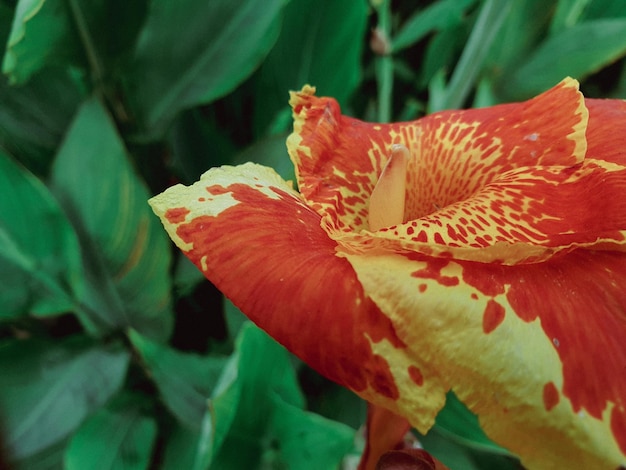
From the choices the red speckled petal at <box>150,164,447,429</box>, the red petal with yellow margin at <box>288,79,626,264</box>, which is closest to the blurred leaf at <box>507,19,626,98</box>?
the red petal with yellow margin at <box>288,79,626,264</box>

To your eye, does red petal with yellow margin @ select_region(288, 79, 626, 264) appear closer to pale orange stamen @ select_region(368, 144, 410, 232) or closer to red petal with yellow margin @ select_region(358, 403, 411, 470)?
pale orange stamen @ select_region(368, 144, 410, 232)

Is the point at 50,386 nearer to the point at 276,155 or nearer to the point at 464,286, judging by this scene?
the point at 276,155

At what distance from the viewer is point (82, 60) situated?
64 cm

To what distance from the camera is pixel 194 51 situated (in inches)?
26.1

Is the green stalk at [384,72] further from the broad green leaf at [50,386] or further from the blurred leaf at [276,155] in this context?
the broad green leaf at [50,386]

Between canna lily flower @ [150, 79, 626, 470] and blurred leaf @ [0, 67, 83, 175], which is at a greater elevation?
canna lily flower @ [150, 79, 626, 470]

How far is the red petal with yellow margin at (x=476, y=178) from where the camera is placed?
0.32 meters

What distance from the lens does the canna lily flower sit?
0.90 ft

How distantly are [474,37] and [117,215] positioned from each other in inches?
20.7

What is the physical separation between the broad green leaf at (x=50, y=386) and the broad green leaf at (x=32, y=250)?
0.06m

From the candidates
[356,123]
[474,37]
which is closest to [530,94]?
[474,37]

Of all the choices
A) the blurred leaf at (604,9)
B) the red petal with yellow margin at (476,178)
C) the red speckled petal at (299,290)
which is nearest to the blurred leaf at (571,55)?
the blurred leaf at (604,9)

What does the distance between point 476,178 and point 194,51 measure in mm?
388

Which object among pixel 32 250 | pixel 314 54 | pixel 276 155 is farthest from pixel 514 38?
pixel 32 250
